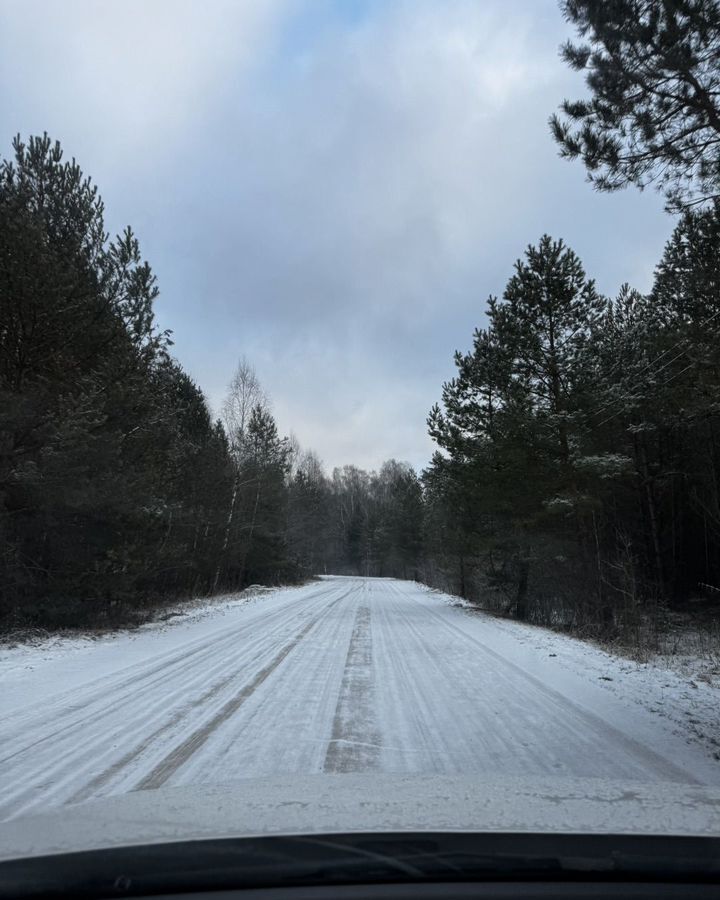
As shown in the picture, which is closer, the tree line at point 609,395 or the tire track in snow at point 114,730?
the tire track in snow at point 114,730

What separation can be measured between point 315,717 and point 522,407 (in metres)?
13.3

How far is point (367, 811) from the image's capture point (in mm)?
2725

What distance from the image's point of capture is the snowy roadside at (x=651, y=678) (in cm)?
673

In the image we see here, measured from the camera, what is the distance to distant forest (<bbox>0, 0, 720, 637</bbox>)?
6770mm

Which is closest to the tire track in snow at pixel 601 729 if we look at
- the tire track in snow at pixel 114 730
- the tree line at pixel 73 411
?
the tire track in snow at pixel 114 730

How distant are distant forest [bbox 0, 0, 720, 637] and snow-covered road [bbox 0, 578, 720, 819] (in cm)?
325

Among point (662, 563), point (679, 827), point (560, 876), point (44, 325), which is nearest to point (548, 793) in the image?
point (679, 827)

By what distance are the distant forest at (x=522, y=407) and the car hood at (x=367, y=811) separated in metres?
6.15

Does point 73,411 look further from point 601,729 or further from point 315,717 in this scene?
point 601,729

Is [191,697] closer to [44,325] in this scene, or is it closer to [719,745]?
[719,745]

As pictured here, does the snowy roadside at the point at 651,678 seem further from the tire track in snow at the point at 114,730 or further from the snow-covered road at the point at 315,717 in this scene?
the tire track in snow at the point at 114,730

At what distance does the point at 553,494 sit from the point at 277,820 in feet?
53.1

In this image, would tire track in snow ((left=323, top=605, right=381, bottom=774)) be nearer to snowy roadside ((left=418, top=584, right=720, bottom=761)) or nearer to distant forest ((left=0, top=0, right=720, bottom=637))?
snowy roadside ((left=418, top=584, right=720, bottom=761))

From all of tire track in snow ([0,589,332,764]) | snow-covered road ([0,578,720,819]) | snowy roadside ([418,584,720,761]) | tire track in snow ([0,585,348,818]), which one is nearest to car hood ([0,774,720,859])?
snow-covered road ([0,578,720,819])
